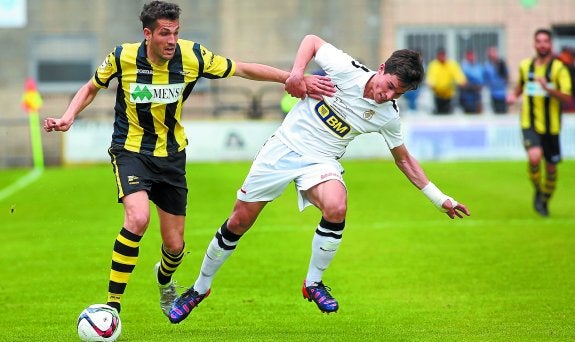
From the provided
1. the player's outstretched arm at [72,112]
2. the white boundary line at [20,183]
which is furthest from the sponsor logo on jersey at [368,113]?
the white boundary line at [20,183]

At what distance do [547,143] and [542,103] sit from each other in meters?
0.62

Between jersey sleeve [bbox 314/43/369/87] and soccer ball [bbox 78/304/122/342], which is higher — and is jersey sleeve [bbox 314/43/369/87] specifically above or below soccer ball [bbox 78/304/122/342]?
above

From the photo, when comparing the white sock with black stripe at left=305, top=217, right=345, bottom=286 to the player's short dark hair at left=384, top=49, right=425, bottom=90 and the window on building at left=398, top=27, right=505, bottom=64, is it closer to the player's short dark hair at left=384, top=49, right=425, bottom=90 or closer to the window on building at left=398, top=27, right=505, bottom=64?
the player's short dark hair at left=384, top=49, right=425, bottom=90

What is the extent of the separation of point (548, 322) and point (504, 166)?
54.5 ft

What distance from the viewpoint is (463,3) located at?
35656 mm

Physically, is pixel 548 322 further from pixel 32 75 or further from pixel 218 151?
pixel 32 75

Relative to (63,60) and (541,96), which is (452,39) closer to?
(63,60)

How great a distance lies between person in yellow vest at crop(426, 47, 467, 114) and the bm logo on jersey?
70.2ft

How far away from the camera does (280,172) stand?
9094mm

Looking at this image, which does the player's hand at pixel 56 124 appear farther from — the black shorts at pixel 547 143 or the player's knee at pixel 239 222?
the black shorts at pixel 547 143

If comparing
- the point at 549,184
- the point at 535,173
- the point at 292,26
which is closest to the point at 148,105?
the point at 535,173

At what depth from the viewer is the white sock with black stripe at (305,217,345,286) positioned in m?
8.86

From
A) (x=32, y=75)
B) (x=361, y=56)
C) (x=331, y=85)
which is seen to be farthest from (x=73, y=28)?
(x=331, y=85)

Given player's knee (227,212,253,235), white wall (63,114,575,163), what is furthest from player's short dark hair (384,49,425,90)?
white wall (63,114,575,163)
